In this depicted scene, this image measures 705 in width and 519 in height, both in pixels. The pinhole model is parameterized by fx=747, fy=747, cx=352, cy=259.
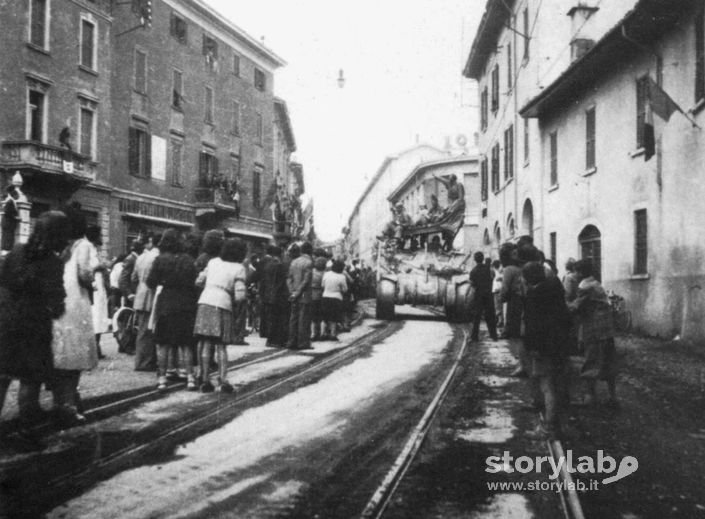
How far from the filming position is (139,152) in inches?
1153

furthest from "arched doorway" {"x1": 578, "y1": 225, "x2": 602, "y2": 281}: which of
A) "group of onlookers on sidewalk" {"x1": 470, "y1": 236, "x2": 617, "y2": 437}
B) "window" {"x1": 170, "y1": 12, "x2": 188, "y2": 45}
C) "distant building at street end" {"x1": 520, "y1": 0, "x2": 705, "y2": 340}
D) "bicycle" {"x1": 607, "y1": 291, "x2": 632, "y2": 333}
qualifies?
"window" {"x1": 170, "y1": 12, "x2": 188, "y2": 45}

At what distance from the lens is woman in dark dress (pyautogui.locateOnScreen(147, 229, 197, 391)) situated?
27.2 ft

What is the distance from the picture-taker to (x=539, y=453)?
5566 mm

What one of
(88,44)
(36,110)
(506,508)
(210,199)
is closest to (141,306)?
(506,508)

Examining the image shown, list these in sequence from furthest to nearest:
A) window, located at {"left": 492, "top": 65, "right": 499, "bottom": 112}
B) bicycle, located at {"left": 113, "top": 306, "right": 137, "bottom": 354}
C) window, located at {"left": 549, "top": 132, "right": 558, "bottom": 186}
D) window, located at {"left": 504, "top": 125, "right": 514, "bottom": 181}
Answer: window, located at {"left": 492, "top": 65, "right": 499, "bottom": 112} < window, located at {"left": 504, "top": 125, "right": 514, "bottom": 181} < window, located at {"left": 549, "top": 132, "right": 558, "bottom": 186} < bicycle, located at {"left": 113, "top": 306, "right": 137, "bottom": 354}

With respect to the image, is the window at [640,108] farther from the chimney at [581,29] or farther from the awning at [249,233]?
the awning at [249,233]

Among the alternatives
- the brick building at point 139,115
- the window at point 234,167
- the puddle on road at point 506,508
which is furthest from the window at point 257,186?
the puddle on road at point 506,508

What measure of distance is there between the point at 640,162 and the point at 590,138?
3435 millimetres

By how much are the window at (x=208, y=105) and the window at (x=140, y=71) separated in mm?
5109

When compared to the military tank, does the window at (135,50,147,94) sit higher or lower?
higher

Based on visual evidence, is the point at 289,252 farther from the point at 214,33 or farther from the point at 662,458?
the point at 214,33

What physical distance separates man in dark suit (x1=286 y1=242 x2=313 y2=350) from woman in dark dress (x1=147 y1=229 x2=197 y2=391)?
4.17 metres

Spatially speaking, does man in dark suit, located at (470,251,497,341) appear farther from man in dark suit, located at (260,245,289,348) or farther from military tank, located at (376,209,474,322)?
military tank, located at (376,209,474,322)

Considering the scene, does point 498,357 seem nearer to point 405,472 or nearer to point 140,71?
point 405,472
